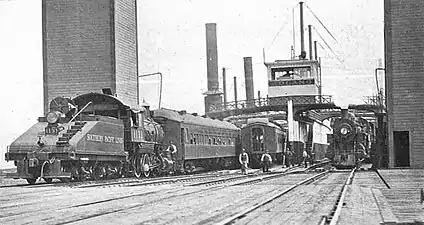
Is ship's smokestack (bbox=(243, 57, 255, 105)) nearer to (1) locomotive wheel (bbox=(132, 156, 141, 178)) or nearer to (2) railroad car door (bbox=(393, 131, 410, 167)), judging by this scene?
(2) railroad car door (bbox=(393, 131, 410, 167))

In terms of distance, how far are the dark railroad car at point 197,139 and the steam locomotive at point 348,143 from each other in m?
5.92

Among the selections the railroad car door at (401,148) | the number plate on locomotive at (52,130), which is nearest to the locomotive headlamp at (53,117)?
the number plate on locomotive at (52,130)

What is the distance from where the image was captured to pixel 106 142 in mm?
22797

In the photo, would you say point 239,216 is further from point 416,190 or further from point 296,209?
point 416,190

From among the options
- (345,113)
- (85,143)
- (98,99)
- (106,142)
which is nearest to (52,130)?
(85,143)

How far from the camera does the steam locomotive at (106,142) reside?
20.9 metres

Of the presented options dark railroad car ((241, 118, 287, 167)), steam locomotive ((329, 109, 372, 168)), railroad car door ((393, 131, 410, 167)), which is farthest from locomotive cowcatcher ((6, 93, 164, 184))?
railroad car door ((393, 131, 410, 167))

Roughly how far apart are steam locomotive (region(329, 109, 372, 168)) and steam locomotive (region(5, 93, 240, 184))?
626 centimetres

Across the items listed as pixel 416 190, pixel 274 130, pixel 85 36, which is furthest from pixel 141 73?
pixel 416 190

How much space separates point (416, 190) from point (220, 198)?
19.1ft

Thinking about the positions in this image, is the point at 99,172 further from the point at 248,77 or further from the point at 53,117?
the point at 248,77

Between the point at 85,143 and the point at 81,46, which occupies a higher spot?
the point at 81,46

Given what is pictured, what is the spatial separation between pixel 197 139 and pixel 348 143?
26.5ft

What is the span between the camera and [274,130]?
3744cm
